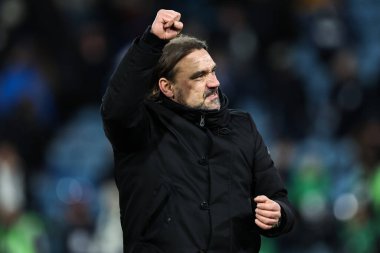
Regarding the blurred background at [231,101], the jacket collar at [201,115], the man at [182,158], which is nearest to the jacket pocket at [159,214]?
the man at [182,158]

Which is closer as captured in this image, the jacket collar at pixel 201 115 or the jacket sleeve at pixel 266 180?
the jacket collar at pixel 201 115

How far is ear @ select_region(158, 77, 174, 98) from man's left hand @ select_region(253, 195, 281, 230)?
60cm

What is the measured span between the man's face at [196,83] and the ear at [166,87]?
16 millimetres

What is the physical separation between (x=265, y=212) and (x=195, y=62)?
70 cm

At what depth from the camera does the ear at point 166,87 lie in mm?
4664

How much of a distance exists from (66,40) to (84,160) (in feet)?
4.90

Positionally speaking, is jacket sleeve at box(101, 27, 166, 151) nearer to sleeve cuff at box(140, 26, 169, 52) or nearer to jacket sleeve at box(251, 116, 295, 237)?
sleeve cuff at box(140, 26, 169, 52)

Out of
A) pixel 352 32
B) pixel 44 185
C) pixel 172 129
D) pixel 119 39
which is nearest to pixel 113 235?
pixel 44 185

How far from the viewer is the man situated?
4.30m

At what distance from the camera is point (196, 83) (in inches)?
182

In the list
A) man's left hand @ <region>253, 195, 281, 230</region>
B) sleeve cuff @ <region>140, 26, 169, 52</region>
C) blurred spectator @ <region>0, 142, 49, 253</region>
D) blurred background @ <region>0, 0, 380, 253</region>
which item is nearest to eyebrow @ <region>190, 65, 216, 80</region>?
sleeve cuff @ <region>140, 26, 169, 52</region>

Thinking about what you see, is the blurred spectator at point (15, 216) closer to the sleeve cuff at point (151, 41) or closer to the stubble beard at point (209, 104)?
the stubble beard at point (209, 104)

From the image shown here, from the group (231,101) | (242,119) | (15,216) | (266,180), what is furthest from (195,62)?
(231,101)

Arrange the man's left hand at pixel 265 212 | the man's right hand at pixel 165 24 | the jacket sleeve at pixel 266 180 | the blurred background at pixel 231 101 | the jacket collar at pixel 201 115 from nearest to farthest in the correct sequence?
the man's right hand at pixel 165 24 → the man's left hand at pixel 265 212 → the jacket collar at pixel 201 115 → the jacket sleeve at pixel 266 180 → the blurred background at pixel 231 101
